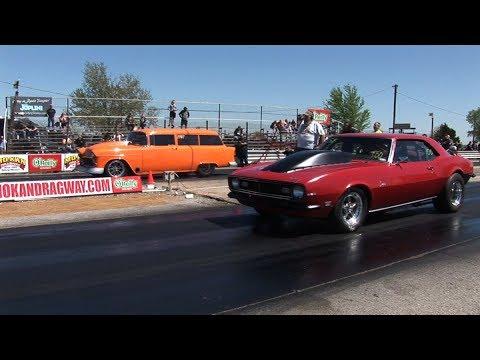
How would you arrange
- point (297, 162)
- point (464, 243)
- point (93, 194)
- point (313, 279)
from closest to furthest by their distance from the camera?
point (313, 279) → point (464, 243) → point (297, 162) → point (93, 194)

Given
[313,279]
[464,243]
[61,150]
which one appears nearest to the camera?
[313,279]

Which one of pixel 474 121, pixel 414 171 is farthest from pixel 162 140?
pixel 474 121

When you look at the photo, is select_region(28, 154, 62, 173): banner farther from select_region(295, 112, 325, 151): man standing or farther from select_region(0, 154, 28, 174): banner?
select_region(295, 112, 325, 151): man standing

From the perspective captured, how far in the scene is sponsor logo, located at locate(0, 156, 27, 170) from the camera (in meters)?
19.0

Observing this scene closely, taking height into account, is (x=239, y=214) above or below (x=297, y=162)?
below

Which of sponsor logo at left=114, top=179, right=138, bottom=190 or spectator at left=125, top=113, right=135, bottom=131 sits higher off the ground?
spectator at left=125, top=113, right=135, bottom=131

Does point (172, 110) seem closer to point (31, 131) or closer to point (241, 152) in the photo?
point (241, 152)

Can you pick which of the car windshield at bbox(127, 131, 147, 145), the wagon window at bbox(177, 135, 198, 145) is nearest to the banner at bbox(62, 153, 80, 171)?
the car windshield at bbox(127, 131, 147, 145)

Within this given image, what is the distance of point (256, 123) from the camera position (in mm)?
26828

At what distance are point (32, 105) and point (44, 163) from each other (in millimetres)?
6222
